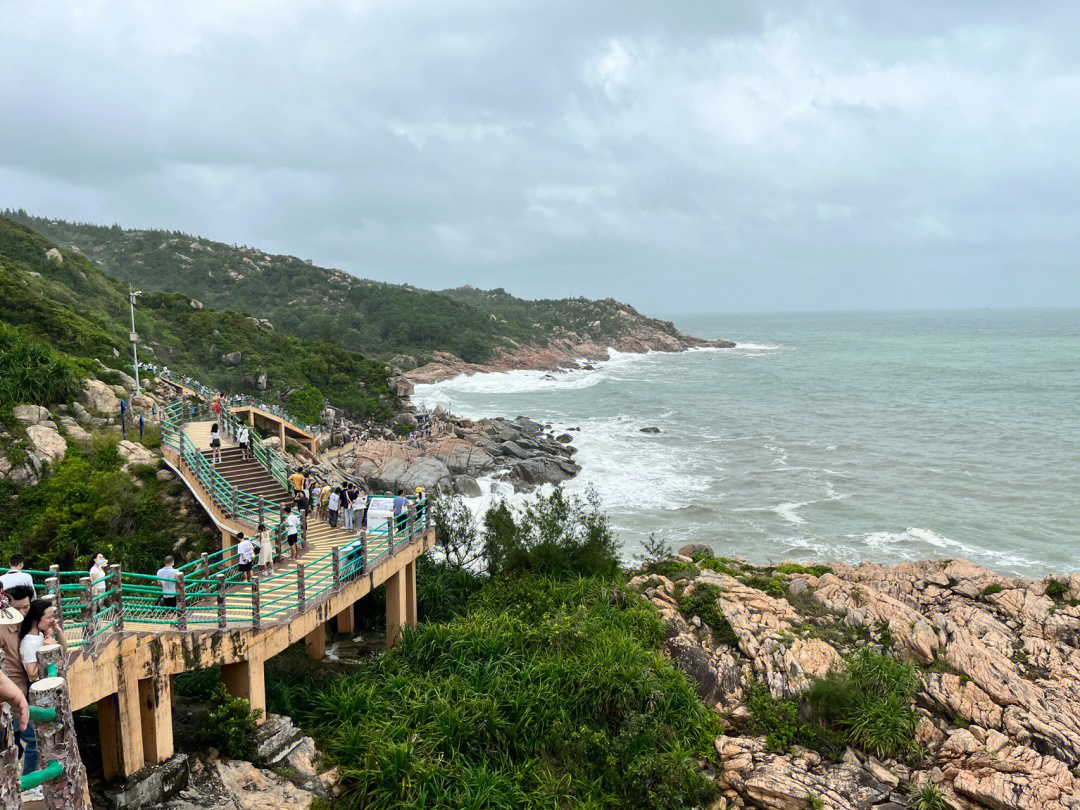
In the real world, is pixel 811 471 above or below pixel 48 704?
below

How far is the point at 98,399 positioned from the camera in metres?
22.3

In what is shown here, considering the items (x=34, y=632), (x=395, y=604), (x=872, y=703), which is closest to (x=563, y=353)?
(x=395, y=604)

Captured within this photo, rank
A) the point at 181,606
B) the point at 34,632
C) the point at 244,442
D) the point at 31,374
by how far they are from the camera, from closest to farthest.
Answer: the point at 34,632
the point at 181,606
the point at 244,442
the point at 31,374

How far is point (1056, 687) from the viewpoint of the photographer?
43.8 feet

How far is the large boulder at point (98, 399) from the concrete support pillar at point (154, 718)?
1571 cm

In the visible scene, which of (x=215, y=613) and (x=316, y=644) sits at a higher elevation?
(x=215, y=613)

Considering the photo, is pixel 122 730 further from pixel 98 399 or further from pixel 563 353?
pixel 563 353

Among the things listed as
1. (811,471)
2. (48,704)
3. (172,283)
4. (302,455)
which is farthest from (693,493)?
(172,283)

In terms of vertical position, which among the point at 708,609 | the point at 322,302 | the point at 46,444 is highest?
the point at 322,302

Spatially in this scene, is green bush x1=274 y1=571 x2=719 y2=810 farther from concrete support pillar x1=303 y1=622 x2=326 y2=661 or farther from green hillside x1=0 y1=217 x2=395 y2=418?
green hillside x1=0 y1=217 x2=395 y2=418

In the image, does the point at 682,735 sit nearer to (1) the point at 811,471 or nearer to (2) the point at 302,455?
(2) the point at 302,455

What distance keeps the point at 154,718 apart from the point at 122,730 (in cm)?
46

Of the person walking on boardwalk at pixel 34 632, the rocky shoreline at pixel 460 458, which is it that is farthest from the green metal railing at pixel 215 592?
the rocky shoreline at pixel 460 458

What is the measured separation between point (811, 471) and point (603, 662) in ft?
106
